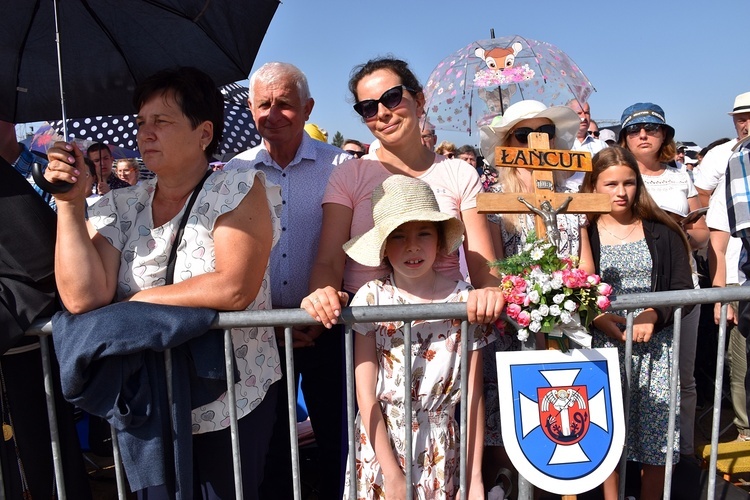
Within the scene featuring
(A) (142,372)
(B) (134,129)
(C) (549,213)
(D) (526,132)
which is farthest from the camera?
(B) (134,129)

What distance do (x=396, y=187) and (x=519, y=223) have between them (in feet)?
2.86

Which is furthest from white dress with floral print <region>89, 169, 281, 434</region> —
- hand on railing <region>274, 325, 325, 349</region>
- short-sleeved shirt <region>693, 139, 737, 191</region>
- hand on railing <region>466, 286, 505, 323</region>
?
short-sleeved shirt <region>693, 139, 737, 191</region>

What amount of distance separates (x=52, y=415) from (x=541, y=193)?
199cm

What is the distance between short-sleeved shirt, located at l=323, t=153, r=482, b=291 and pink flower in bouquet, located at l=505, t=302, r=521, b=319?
0.56 m

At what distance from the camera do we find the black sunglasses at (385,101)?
289cm

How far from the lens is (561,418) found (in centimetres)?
224

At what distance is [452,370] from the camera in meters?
2.52

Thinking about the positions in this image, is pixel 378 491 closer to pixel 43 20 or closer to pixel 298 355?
pixel 298 355

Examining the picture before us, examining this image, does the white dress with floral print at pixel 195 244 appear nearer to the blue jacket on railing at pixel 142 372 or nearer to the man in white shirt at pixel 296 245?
the blue jacket on railing at pixel 142 372

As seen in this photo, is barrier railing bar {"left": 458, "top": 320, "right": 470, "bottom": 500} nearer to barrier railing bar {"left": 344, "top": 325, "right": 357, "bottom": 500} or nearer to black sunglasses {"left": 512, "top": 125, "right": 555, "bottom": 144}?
barrier railing bar {"left": 344, "top": 325, "right": 357, "bottom": 500}

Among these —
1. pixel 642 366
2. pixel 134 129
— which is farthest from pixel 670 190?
pixel 134 129

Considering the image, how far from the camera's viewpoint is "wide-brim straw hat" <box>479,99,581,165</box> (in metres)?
3.12

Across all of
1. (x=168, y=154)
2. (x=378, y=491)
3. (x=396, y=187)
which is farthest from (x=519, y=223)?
(x=168, y=154)

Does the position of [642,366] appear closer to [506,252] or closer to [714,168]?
[506,252]
